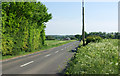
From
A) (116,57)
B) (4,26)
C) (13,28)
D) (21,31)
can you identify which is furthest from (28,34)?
(116,57)

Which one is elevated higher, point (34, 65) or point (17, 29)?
point (17, 29)

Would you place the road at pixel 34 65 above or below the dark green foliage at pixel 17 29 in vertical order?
below

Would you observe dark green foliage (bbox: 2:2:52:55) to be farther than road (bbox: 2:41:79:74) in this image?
Yes

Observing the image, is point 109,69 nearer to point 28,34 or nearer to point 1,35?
point 1,35

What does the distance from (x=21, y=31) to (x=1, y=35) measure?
14.5ft

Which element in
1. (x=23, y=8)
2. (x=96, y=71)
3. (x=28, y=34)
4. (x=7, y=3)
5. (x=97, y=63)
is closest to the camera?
(x=96, y=71)

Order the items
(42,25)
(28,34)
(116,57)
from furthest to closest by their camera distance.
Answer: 1. (42,25)
2. (28,34)
3. (116,57)

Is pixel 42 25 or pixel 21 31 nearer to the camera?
pixel 21 31

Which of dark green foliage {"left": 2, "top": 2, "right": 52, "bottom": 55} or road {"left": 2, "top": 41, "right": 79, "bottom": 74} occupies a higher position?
dark green foliage {"left": 2, "top": 2, "right": 52, "bottom": 55}

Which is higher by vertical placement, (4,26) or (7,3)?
(7,3)

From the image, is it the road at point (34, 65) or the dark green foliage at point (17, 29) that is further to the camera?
the dark green foliage at point (17, 29)

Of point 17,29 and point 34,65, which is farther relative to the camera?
point 17,29

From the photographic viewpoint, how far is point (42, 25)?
107 ft

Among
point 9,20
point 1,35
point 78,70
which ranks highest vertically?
point 9,20
